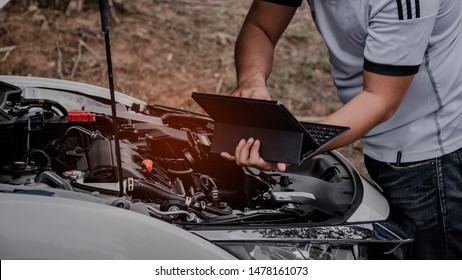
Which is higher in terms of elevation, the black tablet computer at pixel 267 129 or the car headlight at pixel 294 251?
the black tablet computer at pixel 267 129

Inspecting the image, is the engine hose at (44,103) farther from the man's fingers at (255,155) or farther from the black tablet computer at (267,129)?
the man's fingers at (255,155)

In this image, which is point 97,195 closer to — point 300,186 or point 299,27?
point 300,186

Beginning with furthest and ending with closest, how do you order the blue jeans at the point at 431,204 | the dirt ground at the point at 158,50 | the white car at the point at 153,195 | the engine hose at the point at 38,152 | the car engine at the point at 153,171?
the dirt ground at the point at 158,50
the blue jeans at the point at 431,204
the engine hose at the point at 38,152
the car engine at the point at 153,171
the white car at the point at 153,195

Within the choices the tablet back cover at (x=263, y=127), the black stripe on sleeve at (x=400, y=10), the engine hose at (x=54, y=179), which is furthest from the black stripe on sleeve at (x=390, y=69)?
the engine hose at (x=54, y=179)

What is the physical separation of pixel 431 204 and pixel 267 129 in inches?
33.7

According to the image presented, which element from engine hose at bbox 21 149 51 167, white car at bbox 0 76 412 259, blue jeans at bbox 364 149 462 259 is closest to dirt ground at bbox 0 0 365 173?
white car at bbox 0 76 412 259

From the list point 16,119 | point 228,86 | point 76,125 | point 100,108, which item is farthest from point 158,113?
point 228,86

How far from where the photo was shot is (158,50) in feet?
24.6

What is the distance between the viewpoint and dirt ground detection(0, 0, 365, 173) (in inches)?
271

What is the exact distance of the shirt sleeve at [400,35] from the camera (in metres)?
2.43

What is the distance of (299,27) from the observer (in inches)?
328

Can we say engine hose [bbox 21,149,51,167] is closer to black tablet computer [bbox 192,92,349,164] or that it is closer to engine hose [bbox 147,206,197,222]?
engine hose [bbox 147,206,197,222]

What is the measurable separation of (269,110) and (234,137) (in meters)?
0.24

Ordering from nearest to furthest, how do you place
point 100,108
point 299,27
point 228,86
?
point 100,108, point 228,86, point 299,27
